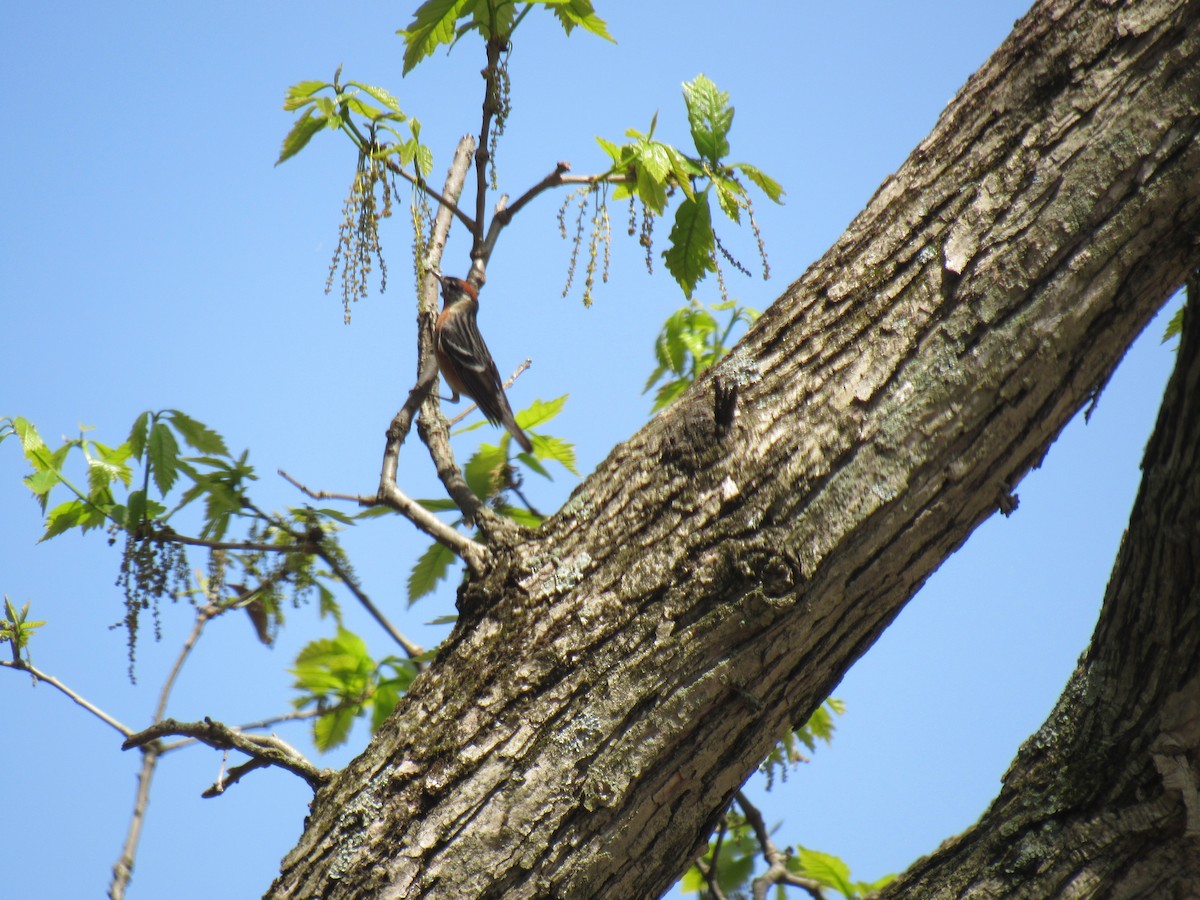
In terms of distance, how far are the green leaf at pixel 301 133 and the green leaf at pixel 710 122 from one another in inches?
43.5

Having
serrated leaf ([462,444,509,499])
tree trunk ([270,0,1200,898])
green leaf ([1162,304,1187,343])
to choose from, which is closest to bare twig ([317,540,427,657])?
serrated leaf ([462,444,509,499])

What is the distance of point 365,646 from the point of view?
352 cm

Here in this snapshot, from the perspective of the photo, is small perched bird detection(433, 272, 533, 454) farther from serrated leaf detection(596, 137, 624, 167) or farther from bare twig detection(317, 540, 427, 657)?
serrated leaf detection(596, 137, 624, 167)

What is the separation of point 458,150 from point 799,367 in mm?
2120

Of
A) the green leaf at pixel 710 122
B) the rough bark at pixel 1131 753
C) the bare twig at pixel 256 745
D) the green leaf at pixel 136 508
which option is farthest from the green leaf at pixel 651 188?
the green leaf at pixel 136 508

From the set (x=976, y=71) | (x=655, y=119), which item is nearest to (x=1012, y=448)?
(x=976, y=71)

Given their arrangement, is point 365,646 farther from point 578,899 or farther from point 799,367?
point 799,367

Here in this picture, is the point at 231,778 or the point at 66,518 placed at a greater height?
the point at 66,518

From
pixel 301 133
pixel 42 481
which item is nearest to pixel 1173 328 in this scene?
pixel 301 133

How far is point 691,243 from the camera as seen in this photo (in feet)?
9.01

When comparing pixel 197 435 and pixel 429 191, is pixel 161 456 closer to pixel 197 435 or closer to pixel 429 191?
pixel 197 435

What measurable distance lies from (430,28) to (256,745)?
2012 millimetres

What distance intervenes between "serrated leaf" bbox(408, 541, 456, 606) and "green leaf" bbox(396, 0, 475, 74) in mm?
1603

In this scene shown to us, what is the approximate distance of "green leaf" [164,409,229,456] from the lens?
3.21 meters
